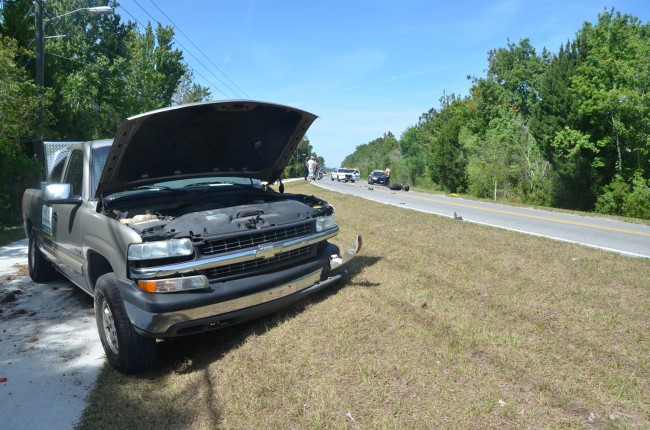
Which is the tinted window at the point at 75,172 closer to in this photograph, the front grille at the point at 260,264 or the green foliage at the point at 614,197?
the front grille at the point at 260,264

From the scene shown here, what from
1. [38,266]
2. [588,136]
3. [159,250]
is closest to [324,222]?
[159,250]

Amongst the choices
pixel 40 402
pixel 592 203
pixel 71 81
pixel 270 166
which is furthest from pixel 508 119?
pixel 40 402

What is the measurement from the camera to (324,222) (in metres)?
4.66

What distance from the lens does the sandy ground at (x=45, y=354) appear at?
3234 millimetres

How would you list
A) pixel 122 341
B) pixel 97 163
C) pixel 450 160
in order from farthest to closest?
1. pixel 450 160
2. pixel 97 163
3. pixel 122 341

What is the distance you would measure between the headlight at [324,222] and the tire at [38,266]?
4.22 metres

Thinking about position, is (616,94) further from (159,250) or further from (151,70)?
(151,70)

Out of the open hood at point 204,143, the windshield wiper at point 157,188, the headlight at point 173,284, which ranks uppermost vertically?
the open hood at point 204,143

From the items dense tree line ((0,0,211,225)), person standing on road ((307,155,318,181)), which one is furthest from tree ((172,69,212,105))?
person standing on road ((307,155,318,181))

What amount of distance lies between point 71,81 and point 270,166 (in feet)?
108

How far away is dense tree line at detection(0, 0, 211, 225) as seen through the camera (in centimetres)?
1310

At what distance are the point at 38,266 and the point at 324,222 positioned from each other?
4515 mm

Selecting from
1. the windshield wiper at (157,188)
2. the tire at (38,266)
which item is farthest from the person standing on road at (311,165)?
the windshield wiper at (157,188)

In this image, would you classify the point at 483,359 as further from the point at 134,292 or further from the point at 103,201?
the point at 103,201
